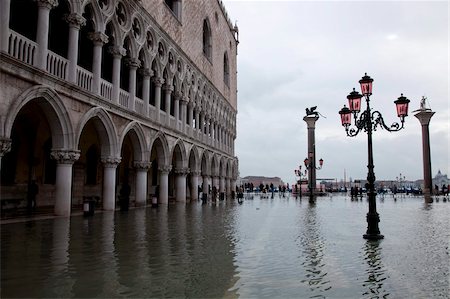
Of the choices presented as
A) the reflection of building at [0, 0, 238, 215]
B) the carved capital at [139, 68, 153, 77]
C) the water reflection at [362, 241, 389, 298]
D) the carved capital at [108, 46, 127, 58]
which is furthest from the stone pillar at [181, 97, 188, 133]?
A: the water reflection at [362, 241, 389, 298]

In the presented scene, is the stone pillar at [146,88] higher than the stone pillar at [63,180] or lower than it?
higher

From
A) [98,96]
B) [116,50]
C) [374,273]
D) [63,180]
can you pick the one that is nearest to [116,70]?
[116,50]

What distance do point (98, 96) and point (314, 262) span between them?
12.0 metres

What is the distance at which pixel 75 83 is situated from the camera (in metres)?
14.5

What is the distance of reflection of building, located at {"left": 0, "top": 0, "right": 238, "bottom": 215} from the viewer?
508 inches

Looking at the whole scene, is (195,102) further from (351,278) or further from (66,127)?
(351,278)

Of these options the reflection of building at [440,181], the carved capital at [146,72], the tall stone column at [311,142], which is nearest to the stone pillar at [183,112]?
the carved capital at [146,72]

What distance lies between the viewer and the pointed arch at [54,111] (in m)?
11.9

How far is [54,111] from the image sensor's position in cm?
1343

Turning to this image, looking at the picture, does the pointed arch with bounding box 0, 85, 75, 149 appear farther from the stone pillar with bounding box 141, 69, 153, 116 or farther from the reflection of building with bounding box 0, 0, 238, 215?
the stone pillar with bounding box 141, 69, 153, 116

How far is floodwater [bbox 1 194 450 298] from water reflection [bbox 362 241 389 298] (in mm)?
13

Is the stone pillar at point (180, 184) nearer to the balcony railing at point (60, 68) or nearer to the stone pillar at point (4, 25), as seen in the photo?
the balcony railing at point (60, 68)

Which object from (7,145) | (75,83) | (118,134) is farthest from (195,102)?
(7,145)

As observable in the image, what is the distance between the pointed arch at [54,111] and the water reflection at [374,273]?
9.96m
